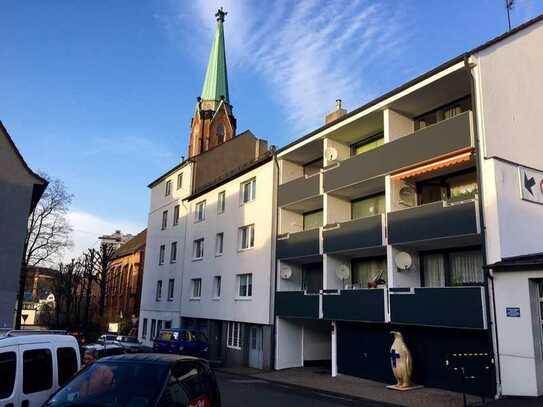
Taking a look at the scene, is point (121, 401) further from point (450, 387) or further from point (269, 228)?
point (269, 228)

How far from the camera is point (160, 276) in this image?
39.8 m

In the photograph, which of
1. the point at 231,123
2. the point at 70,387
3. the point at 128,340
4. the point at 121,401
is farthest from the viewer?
the point at 231,123

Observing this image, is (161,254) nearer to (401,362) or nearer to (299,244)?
(299,244)

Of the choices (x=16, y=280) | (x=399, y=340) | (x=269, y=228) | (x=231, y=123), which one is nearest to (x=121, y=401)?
(x=399, y=340)

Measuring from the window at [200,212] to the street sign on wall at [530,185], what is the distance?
72.9ft

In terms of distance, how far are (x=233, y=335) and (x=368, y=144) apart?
44.2ft

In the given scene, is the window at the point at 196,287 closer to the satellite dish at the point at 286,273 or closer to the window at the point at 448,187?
the satellite dish at the point at 286,273

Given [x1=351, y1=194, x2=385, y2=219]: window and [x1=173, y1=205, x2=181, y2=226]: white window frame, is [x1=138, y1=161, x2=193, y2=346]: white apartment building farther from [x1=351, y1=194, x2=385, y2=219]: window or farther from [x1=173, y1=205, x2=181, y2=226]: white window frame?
[x1=351, y1=194, x2=385, y2=219]: window

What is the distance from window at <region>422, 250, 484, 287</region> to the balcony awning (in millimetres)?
3053

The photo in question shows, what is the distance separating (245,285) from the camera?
1110 inches

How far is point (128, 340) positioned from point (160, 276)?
10171mm

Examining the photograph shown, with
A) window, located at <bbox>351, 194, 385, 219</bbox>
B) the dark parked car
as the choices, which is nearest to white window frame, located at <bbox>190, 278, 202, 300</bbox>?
window, located at <bbox>351, 194, 385, 219</bbox>

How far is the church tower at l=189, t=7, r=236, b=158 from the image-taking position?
60.8 metres

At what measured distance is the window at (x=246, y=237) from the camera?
2827cm
